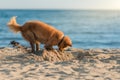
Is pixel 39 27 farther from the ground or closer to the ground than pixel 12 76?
farther from the ground

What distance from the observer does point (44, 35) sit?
1073 centimetres

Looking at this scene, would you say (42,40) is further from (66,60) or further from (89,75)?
(89,75)

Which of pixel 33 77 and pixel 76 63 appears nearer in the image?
pixel 33 77

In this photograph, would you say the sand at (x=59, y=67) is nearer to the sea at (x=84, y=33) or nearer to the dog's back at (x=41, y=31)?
the dog's back at (x=41, y=31)

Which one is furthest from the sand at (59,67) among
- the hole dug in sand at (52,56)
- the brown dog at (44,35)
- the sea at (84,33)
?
→ the sea at (84,33)

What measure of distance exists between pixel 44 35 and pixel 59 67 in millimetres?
1955

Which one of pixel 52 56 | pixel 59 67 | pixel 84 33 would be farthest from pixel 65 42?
pixel 84 33

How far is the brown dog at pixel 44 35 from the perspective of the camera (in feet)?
34.6

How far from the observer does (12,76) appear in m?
8.10

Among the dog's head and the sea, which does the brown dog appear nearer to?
the dog's head

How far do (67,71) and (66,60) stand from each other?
1667mm

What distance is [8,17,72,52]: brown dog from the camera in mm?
10539

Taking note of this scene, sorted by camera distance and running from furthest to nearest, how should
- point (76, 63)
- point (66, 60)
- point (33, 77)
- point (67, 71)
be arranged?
point (66, 60) → point (76, 63) → point (67, 71) → point (33, 77)

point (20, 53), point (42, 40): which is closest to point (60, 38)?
point (42, 40)
